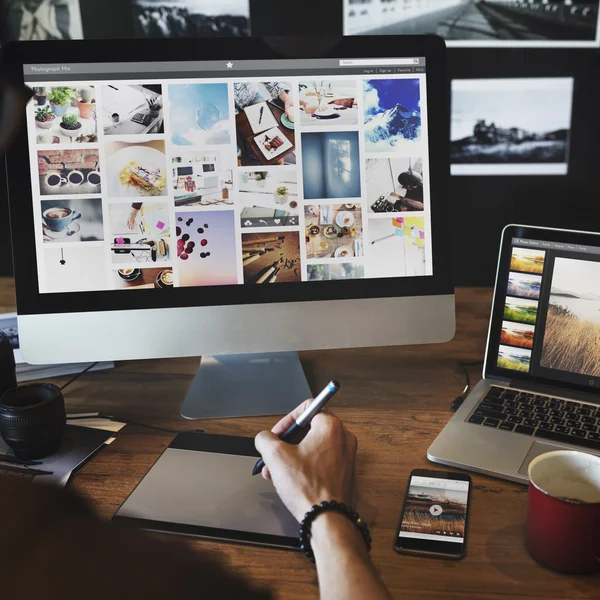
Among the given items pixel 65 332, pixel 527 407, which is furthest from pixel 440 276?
pixel 65 332

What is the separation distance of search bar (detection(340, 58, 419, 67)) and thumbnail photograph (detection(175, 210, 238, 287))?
0.27 meters

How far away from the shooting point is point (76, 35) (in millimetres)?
1501

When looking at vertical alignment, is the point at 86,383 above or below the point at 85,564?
below

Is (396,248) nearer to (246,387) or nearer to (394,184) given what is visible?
(394,184)

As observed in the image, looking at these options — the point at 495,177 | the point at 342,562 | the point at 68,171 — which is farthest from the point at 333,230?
the point at 495,177

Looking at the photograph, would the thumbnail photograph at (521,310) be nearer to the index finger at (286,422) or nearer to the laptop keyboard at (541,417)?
the laptop keyboard at (541,417)

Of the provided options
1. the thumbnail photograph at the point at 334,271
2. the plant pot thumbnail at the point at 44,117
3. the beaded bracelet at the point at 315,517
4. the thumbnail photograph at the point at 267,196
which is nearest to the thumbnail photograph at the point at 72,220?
the plant pot thumbnail at the point at 44,117

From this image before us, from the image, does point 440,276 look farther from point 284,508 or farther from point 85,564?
point 85,564

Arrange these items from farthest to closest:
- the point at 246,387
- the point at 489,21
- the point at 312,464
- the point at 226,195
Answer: the point at 489,21
the point at 246,387
the point at 226,195
the point at 312,464

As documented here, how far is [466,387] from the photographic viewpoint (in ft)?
3.65

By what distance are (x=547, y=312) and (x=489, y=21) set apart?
2.42 feet

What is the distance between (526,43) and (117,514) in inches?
48.7

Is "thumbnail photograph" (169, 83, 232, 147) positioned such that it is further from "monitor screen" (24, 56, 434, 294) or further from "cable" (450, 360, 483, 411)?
"cable" (450, 360, 483, 411)

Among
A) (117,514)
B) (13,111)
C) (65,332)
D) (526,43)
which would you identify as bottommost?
(117,514)
